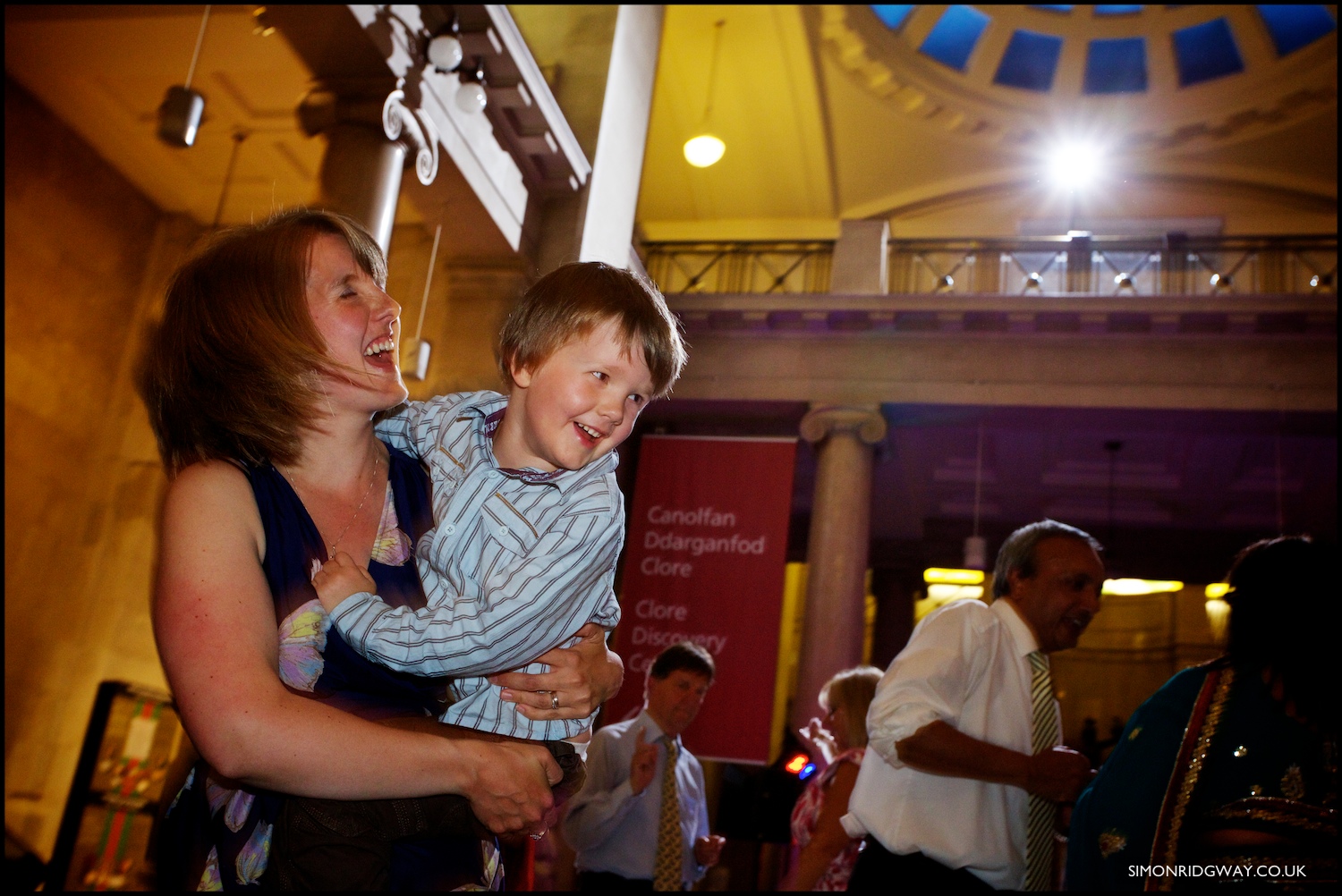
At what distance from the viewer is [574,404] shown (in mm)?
1801

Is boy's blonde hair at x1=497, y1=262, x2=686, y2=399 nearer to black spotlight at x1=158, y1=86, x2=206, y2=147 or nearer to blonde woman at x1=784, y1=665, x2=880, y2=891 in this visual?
blonde woman at x1=784, y1=665, x2=880, y2=891

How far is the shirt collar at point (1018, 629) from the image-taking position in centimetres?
340

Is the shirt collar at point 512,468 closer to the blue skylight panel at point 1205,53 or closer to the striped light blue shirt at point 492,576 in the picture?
the striped light blue shirt at point 492,576

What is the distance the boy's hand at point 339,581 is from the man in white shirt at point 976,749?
1.90 metres

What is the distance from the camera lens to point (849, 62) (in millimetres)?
14547

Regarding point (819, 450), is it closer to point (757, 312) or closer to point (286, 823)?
point (757, 312)

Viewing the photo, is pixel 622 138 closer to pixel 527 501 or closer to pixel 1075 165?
pixel 527 501

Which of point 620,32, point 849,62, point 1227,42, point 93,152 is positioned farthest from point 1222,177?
point 93,152

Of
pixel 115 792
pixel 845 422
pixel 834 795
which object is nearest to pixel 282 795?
pixel 834 795

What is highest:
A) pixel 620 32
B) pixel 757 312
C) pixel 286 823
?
pixel 620 32

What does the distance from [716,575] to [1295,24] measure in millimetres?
11774

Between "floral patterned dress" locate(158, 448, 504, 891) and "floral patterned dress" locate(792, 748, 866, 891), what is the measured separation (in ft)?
10.1

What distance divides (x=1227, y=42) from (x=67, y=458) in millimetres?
15900

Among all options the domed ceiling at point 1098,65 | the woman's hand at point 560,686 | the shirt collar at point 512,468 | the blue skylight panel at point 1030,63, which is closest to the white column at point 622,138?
the domed ceiling at point 1098,65
